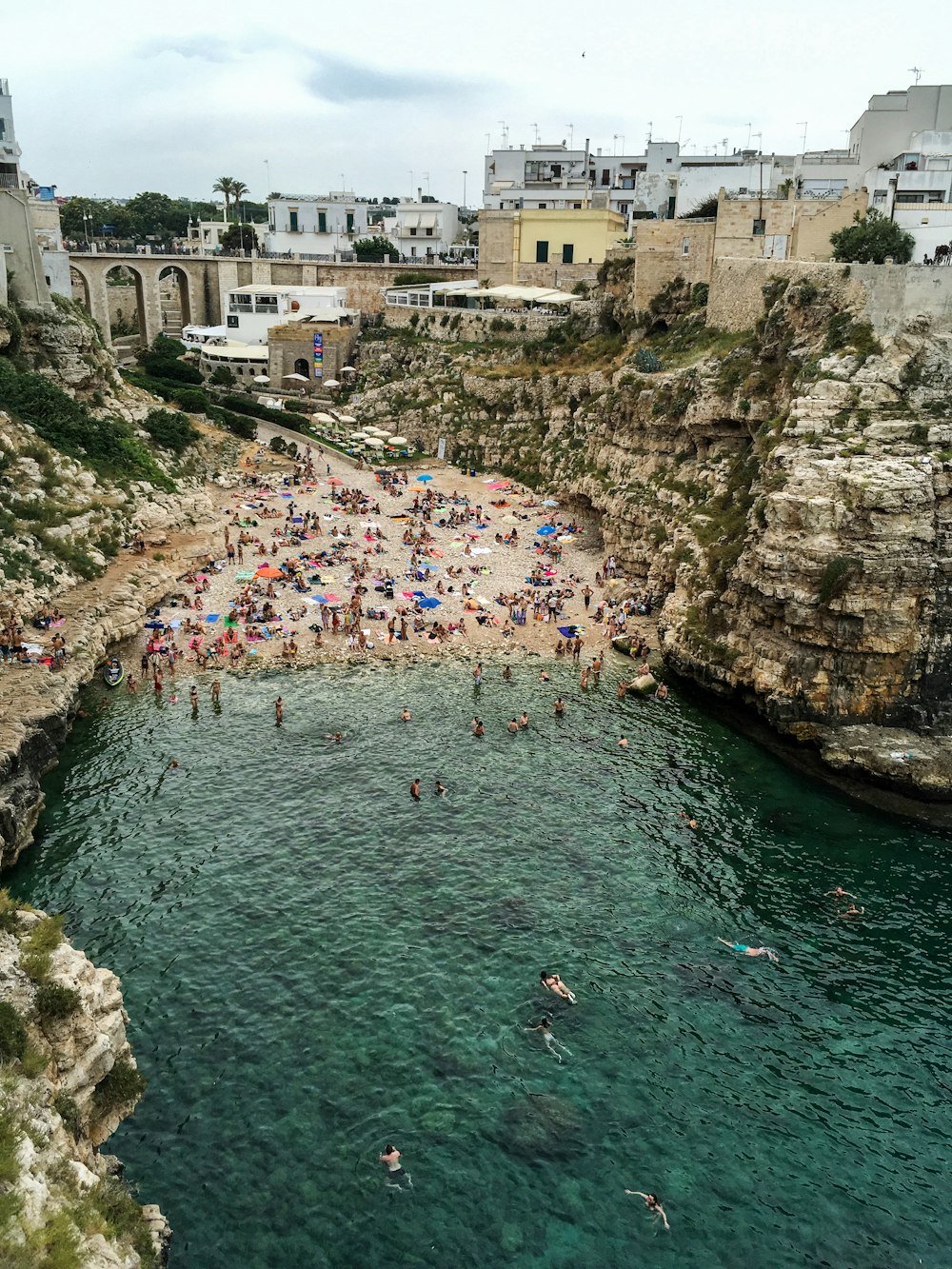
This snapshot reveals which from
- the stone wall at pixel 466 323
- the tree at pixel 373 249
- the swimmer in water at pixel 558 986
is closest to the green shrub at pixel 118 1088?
the swimmer in water at pixel 558 986

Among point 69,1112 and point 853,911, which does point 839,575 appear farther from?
point 69,1112

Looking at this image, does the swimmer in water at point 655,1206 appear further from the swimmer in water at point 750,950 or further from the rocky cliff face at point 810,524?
the rocky cliff face at point 810,524

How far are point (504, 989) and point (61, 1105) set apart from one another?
11.6m

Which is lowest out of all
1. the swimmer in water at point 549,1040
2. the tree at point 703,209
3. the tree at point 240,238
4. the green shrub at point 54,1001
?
the swimmer in water at point 549,1040

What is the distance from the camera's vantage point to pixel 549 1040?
2175 centimetres

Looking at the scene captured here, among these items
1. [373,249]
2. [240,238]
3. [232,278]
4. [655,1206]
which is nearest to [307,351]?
[232,278]

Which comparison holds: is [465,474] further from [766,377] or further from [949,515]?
[949,515]

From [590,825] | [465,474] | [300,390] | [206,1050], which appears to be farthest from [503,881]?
[300,390]

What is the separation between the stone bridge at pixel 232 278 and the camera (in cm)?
8288

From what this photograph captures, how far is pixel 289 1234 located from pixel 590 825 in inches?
601

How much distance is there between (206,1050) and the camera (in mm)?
21062

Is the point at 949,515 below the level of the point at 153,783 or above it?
above

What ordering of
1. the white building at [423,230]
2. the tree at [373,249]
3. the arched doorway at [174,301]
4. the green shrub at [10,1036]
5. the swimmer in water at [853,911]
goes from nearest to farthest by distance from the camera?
the green shrub at [10,1036] < the swimmer in water at [853,911] < the arched doorway at [174,301] < the tree at [373,249] < the white building at [423,230]

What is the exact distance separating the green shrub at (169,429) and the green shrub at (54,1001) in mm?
48608
